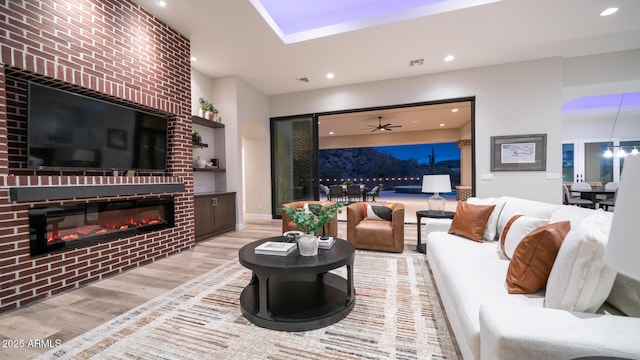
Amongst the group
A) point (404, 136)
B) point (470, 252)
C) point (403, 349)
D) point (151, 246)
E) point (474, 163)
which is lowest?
point (403, 349)

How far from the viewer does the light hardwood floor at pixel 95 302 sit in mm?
1827

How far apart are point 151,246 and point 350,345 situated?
10.0 feet

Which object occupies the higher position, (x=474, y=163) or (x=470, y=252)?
(x=474, y=163)

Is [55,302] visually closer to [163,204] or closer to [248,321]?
[163,204]

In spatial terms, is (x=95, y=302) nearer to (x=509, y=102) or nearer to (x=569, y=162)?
(x=509, y=102)

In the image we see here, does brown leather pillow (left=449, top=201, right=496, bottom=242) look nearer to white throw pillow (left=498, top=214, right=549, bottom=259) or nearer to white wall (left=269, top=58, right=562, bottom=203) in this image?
white throw pillow (left=498, top=214, right=549, bottom=259)

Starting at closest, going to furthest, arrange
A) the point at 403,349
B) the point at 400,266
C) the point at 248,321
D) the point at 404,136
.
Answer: the point at 403,349
the point at 248,321
the point at 400,266
the point at 404,136

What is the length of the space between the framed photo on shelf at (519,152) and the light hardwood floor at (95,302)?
2671 millimetres

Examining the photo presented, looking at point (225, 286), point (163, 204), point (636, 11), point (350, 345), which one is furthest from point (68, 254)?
point (636, 11)

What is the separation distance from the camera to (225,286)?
260cm

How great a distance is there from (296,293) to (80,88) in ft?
10.3

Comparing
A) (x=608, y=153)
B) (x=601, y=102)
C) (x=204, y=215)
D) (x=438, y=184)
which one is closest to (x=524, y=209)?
(x=438, y=184)

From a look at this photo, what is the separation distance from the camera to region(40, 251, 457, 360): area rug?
1630 millimetres

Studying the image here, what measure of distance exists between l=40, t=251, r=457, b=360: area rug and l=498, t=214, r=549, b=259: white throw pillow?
0.76 m
